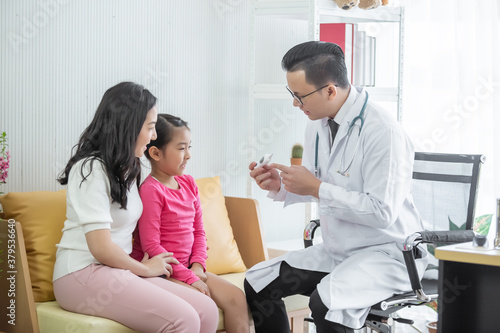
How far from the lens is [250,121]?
3117 mm

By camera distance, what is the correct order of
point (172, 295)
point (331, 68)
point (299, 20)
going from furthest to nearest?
point (299, 20), point (331, 68), point (172, 295)

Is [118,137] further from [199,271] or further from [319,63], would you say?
[319,63]

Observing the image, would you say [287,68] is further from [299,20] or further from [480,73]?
[480,73]

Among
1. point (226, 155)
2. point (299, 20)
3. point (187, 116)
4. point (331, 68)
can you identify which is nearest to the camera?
point (331, 68)

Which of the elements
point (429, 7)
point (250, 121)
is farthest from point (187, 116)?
point (429, 7)

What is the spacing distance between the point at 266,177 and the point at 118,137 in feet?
1.78

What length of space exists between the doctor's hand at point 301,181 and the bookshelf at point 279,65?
1039mm

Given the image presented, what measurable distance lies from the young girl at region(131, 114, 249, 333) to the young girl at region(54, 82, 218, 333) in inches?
2.8

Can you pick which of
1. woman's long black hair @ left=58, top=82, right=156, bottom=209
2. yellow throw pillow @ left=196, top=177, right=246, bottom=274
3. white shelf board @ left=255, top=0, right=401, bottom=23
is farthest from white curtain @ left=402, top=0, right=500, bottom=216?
woman's long black hair @ left=58, top=82, right=156, bottom=209

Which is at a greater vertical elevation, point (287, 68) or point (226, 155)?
point (287, 68)

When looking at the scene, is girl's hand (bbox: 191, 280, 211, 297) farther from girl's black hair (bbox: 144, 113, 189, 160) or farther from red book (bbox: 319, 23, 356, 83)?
red book (bbox: 319, 23, 356, 83)

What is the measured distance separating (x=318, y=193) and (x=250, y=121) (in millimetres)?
1238

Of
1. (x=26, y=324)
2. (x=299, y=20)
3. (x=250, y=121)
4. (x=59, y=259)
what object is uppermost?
(x=299, y=20)

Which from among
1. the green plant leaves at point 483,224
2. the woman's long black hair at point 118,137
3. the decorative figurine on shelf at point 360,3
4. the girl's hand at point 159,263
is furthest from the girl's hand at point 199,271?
the green plant leaves at point 483,224
